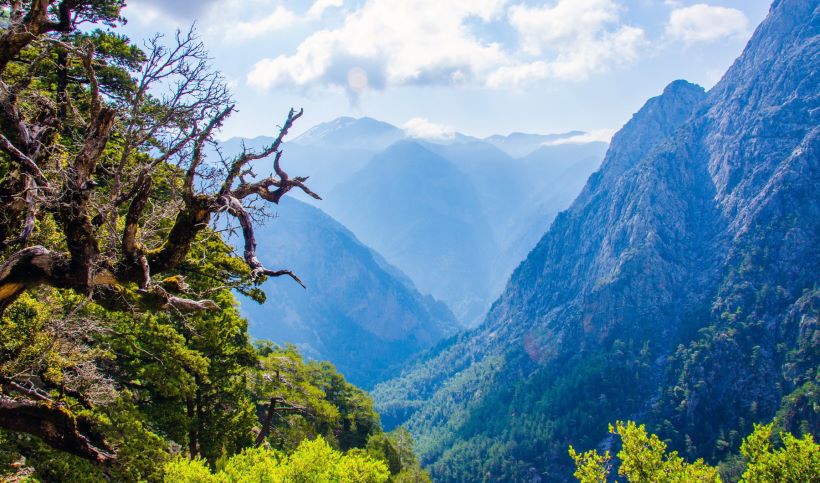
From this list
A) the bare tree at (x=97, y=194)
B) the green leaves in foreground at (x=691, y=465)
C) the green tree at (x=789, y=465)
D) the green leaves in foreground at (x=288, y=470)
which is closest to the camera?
the bare tree at (x=97, y=194)

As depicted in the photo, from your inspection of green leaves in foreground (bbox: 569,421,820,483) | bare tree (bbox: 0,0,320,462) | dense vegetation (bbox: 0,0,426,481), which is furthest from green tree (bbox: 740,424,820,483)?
bare tree (bbox: 0,0,320,462)

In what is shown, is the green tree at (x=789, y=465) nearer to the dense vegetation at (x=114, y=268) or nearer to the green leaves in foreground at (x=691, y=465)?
the green leaves in foreground at (x=691, y=465)

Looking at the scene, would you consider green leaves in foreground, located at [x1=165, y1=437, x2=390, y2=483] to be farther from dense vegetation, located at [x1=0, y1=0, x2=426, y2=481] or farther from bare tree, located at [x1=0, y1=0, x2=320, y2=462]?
bare tree, located at [x1=0, y1=0, x2=320, y2=462]

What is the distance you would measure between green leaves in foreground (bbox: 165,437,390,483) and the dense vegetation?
7 centimetres

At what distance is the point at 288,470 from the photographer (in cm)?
1681

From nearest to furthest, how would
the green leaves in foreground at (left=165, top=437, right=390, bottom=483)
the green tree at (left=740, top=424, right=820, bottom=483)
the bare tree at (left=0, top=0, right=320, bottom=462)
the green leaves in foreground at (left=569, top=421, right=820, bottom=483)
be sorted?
1. the bare tree at (left=0, top=0, right=320, bottom=462)
2. the green leaves in foreground at (left=165, top=437, right=390, bottom=483)
3. the green leaves in foreground at (left=569, top=421, right=820, bottom=483)
4. the green tree at (left=740, top=424, right=820, bottom=483)

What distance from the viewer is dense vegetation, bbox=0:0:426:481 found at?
30.1 feet

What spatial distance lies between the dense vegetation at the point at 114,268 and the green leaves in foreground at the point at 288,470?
0.23 feet

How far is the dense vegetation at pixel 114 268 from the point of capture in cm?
917

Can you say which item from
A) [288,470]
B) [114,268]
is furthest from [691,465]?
[114,268]

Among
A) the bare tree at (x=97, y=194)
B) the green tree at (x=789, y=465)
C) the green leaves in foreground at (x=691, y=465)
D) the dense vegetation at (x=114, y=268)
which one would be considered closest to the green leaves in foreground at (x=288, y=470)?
the dense vegetation at (x=114, y=268)

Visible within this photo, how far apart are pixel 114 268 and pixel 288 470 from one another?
1039 cm

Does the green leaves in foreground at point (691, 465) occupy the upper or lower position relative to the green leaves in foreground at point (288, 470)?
upper

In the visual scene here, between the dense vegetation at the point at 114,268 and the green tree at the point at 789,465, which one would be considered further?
the green tree at the point at 789,465
